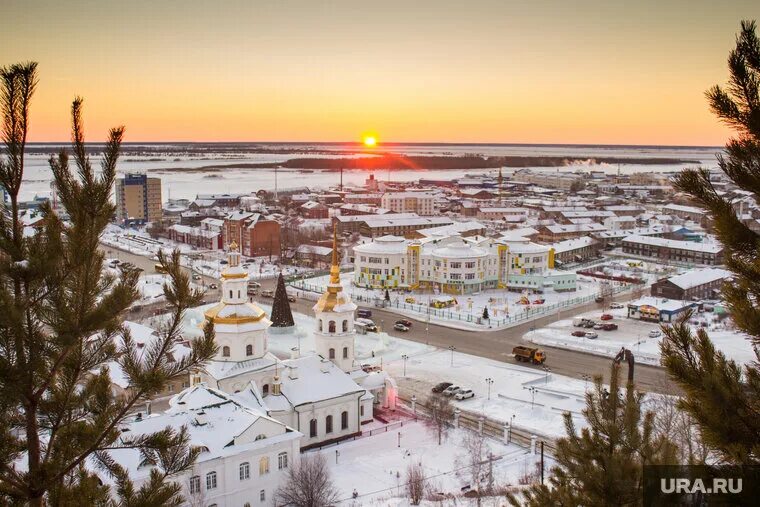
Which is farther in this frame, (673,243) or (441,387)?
(673,243)

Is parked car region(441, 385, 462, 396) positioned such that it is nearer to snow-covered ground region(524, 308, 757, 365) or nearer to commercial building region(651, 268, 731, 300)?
snow-covered ground region(524, 308, 757, 365)

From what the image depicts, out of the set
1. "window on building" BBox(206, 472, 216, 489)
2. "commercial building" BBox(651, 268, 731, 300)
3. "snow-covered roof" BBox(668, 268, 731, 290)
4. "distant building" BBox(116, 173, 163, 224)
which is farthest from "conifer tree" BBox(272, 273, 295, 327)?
"distant building" BBox(116, 173, 163, 224)

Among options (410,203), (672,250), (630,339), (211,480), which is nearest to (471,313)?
(630,339)

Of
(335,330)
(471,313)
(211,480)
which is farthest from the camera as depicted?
(471,313)

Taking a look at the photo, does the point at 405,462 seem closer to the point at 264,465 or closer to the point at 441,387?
the point at 264,465

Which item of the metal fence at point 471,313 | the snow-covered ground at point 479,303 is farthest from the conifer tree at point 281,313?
the metal fence at point 471,313

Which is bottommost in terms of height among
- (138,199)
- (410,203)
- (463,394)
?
(463,394)
